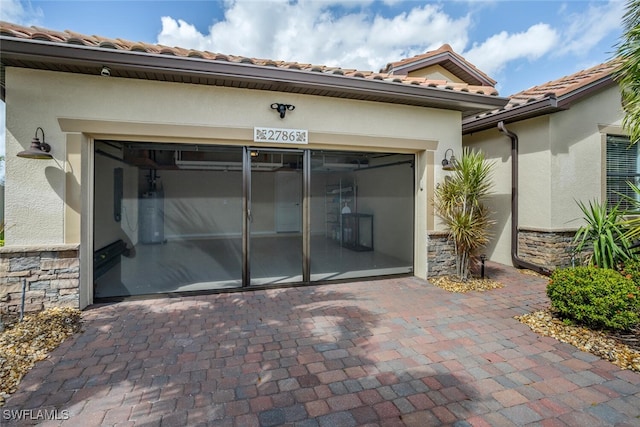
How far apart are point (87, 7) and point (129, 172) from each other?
305 cm

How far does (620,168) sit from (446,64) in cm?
600

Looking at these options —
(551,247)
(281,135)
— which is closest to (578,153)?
(551,247)

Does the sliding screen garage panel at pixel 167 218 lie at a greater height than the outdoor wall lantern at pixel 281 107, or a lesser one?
lesser

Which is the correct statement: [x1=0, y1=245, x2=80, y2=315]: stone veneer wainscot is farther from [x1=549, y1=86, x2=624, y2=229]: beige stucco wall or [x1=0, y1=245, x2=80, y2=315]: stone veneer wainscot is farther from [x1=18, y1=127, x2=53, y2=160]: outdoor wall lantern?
[x1=549, y1=86, x2=624, y2=229]: beige stucco wall

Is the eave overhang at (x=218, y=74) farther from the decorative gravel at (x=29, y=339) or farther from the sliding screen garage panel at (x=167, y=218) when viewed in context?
the decorative gravel at (x=29, y=339)

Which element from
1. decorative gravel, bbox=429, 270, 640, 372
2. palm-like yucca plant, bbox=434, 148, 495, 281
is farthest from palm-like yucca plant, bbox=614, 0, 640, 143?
decorative gravel, bbox=429, 270, 640, 372

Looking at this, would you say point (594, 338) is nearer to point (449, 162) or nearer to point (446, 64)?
point (449, 162)

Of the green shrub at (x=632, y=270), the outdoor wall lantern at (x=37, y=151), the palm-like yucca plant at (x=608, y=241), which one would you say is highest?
the outdoor wall lantern at (x=37, y=151)

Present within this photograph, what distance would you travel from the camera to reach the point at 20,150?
14.3 ft

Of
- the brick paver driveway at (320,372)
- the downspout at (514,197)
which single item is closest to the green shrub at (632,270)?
the brick paver driveway at (320,372)

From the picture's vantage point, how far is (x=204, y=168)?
5.57 metres

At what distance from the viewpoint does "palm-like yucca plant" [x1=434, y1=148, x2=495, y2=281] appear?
5945 millimetres

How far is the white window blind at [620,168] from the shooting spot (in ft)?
24.2

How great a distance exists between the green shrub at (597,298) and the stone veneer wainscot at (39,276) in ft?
23.1
